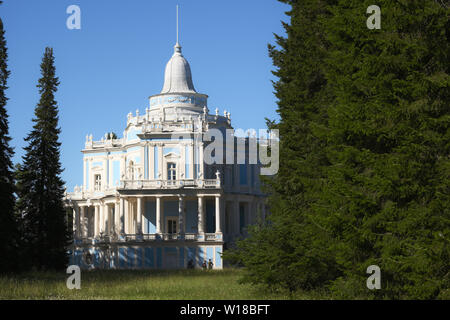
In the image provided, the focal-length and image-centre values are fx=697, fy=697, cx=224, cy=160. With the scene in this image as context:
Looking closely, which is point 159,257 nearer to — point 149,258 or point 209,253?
point 149,258

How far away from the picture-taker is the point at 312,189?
2183 cm

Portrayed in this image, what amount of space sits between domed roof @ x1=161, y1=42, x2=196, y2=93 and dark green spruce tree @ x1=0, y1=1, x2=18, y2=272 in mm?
25838

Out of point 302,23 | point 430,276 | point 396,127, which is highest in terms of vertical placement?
point 302,23

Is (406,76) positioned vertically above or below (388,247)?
above

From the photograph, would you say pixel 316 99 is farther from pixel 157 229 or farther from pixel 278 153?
pixel 157 229

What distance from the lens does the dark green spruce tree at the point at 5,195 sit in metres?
41.0

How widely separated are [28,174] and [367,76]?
4318 cm

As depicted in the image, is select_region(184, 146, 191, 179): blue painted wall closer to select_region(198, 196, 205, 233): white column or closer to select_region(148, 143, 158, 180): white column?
select_region(148, 143, 158, 180): white column

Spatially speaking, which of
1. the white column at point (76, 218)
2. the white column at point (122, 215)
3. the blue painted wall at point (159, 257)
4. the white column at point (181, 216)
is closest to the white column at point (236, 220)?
the white column at point (181, 216)

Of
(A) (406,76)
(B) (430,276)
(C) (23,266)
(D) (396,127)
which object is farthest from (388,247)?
(C) (23,266)

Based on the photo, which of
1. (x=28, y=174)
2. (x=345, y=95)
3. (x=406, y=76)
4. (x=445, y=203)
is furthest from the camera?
(x=28, y=174)

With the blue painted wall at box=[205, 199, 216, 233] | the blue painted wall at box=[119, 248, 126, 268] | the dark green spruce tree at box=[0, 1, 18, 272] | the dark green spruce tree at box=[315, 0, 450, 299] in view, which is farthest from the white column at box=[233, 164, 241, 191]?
the dark green spruce tree at box=[315, 0, 450, 299]

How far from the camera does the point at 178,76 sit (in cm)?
6875

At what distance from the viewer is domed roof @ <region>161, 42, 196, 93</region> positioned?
223 feet
